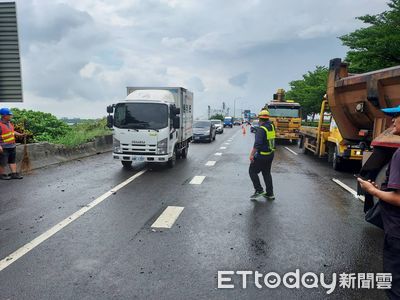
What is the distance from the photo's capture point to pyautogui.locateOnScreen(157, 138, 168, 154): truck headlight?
11.4 meters

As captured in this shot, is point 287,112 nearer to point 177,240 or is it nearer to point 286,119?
point 286,119

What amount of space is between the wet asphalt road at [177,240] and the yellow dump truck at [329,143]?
6.79 feet

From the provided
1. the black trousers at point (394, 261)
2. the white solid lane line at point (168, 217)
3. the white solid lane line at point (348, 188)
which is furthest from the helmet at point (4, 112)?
the black trousers at point (394, 261)

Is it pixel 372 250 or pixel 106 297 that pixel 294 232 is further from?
pixel 106 297

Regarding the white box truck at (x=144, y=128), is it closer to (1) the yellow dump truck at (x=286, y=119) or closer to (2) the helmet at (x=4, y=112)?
(2) the helmet at (x=4, y=112)

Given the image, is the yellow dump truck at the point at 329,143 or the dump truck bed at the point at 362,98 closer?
the dump truck bed at the point at 362,98

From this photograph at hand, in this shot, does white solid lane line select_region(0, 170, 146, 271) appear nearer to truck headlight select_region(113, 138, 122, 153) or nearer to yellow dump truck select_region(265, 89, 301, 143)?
truck headlight select_region(113, 138, 122, 153)

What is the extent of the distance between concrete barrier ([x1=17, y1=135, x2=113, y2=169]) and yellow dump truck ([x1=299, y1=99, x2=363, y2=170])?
9.96 metres

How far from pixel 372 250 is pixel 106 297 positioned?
3637mm

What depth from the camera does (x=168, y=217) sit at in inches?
248

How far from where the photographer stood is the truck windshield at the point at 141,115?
456 inches

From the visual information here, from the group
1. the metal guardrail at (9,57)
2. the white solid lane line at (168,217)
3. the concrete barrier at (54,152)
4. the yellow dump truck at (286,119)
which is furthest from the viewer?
the yellow dump truck at (286,119)

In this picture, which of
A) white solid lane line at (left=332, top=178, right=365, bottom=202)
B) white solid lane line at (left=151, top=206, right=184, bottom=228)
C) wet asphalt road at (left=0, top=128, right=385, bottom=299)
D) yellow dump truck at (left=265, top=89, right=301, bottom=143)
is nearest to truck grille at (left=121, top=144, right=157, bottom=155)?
wet asphalt road at (left=0, top=128, right=385, bottom=299)

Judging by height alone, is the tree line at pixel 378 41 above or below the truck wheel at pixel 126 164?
above
